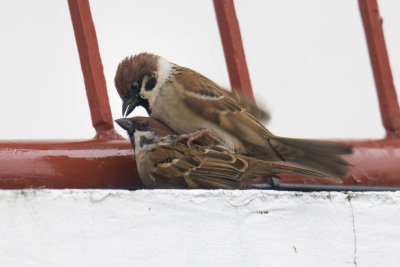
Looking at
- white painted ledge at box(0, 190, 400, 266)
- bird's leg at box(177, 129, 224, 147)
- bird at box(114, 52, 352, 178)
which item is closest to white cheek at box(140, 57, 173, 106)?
bird at box(114, 52, 352, 178)

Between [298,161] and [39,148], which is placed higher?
[39,148]

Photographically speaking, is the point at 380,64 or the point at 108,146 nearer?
the point at 108,146

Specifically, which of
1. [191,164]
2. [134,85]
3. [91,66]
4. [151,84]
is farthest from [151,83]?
[91,66]

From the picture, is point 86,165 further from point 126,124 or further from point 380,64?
point 380,64

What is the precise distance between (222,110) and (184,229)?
843mm

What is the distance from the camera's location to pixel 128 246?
1.51 meters

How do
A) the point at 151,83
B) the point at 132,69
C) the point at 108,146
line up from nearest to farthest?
the point at 108,146 < the point at 132,69 < the point at 151,83

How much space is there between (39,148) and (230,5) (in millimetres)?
591

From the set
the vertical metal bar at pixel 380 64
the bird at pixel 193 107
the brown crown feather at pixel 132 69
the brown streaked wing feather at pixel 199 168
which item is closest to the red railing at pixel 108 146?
the vertical metal bar at pixel 380 64

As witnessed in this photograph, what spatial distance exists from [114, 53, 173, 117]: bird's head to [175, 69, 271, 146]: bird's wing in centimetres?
8

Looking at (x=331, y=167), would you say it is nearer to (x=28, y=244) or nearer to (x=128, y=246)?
(x=128, y=246)

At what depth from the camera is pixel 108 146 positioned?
180 cm

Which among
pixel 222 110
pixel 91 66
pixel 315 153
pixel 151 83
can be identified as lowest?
pixel 315 153

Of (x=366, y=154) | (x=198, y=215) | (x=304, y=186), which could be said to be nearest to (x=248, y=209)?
(x=198, y=215)
